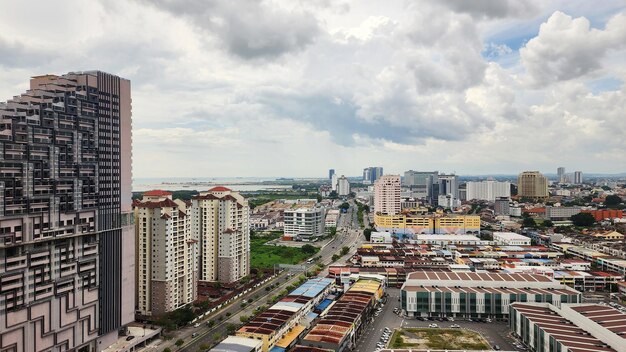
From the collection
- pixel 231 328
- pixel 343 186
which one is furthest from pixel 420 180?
pixel 231 328

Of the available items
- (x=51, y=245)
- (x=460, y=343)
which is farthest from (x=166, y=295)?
(x=460, y=343)

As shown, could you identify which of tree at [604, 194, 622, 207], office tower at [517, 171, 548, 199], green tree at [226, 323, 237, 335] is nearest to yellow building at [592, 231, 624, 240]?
tree at [604, 194, 622, 207]

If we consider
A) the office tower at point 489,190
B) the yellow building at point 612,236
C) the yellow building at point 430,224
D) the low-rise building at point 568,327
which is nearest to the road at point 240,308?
the yellow building at point 430,224

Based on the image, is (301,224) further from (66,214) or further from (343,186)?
(343,186)

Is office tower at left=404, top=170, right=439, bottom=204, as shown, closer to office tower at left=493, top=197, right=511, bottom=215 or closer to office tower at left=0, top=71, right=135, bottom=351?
office tower at left=493, top=197, right=511, bottom=215

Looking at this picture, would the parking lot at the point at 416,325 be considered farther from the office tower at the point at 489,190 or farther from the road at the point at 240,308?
the office tower at the point at 489,190
